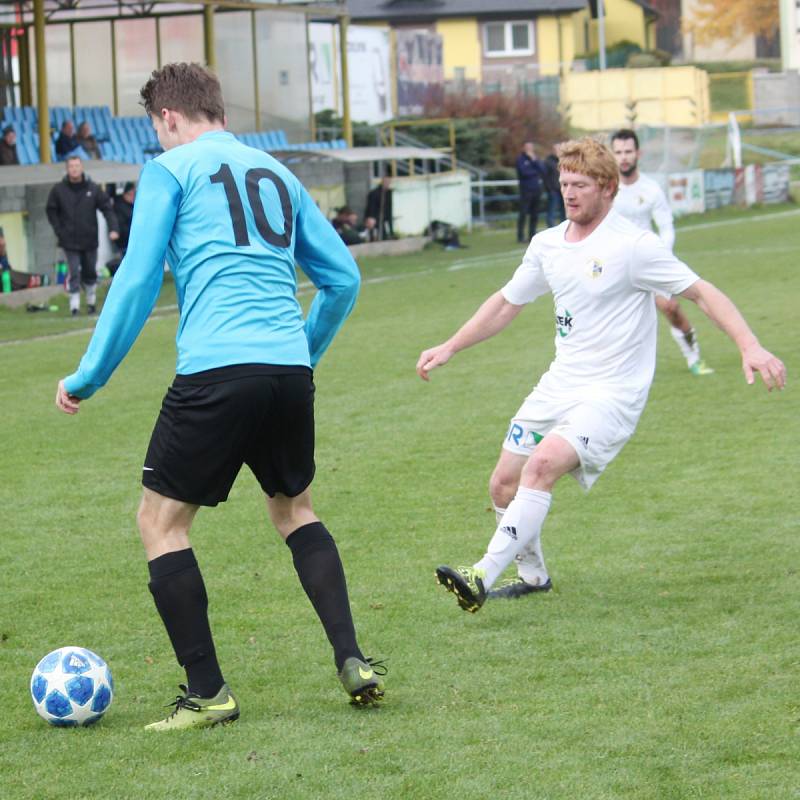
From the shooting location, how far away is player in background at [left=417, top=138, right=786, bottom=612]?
19.9 ft

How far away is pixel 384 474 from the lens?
363 inches

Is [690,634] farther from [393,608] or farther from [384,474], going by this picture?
[384,474]

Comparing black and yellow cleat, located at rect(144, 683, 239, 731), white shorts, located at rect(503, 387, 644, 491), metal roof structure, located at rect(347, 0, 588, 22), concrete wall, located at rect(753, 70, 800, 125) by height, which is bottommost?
black and yellow cleat, located at rect(144, 683, 239, 731)

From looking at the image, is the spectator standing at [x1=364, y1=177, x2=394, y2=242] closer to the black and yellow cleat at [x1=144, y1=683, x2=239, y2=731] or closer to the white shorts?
the white shorts

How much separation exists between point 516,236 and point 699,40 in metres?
53.7

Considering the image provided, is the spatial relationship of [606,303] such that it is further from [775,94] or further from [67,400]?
[775,94]

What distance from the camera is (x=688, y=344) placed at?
12703mm

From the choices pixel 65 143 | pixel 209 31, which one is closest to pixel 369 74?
pixel 209 31

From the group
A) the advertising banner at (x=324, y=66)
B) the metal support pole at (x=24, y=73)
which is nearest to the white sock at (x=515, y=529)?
the metal support pole at (x=24, y=73)

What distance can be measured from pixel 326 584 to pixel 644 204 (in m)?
8.14

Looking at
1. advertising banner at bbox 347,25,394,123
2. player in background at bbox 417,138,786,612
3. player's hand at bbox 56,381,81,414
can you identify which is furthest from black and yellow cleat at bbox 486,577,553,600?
advertising banner at bbox 347,25,394,123

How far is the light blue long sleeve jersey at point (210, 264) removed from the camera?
468 centimetres

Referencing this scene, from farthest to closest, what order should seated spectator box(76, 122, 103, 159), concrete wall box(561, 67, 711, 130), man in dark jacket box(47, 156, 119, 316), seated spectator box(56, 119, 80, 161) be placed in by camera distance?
concrete wall box(561, 67, 711, 130) → seated spectator box(76, 122, 103, 159) → seated spectator box(56, 119, 80, 161) → man in dark jacket box(47, 156, 119, 316)

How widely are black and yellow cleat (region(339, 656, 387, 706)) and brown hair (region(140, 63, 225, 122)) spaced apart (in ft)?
5.98
